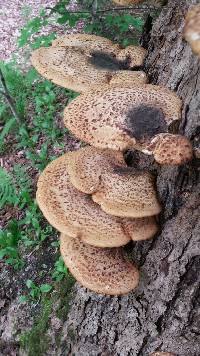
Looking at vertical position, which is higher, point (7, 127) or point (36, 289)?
point (7, 127)

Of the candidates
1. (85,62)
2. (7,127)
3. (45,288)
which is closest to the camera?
(85,62)

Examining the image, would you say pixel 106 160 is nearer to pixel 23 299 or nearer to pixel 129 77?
pixel 129 77

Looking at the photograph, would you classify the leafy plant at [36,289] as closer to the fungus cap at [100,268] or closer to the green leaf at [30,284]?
the green leaf at [30,284]

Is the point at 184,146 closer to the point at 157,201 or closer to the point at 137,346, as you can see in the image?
the point at 157,201

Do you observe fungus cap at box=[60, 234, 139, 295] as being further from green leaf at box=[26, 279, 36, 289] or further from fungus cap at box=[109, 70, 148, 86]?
green leaf at box=[26, 279, 36, 289]

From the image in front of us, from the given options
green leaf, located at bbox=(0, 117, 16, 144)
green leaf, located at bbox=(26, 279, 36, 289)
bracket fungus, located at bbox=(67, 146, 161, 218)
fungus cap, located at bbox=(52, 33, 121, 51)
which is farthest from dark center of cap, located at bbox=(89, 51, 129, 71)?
green leaf, located at bbox=(0, 117, 16, 144)

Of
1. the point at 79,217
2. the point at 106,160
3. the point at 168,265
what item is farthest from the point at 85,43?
the point at 168,265

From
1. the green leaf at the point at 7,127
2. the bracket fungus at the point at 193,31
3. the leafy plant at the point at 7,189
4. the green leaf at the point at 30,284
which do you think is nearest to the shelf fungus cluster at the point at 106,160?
the bracket fungus at the point at 193,31
